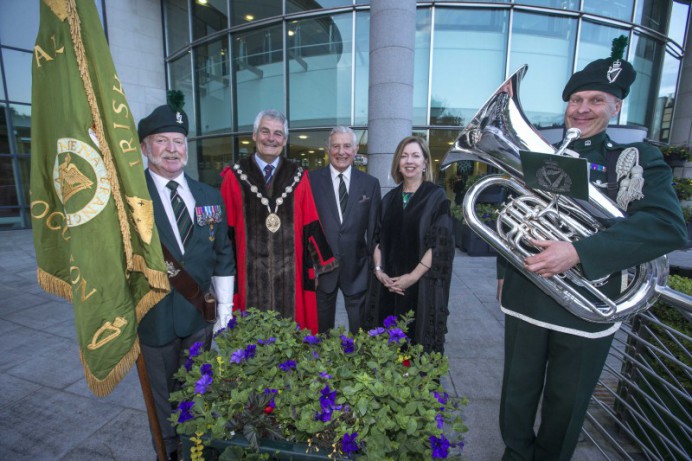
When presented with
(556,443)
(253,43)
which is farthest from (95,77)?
(253,43)

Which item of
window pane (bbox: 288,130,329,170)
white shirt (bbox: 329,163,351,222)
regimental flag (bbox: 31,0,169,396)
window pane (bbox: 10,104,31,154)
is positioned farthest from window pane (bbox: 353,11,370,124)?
window pane (bbox: 10,104,31,154)

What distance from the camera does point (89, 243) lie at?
1474mm

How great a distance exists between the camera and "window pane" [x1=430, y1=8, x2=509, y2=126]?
9188 millimetres

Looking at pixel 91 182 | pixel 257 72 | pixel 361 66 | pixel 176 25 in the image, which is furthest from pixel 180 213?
pixel 176 25

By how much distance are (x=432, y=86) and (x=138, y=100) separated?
10.9 metres

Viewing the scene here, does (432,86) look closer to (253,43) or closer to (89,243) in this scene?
(253,43)

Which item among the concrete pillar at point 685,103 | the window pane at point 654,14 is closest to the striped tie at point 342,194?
the window pane at point 654,14

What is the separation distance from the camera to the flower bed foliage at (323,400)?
1.09 m

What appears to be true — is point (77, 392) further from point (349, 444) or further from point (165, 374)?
point (349, 444)

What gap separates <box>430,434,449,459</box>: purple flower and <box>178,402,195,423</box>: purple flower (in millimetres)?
907

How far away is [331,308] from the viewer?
2986 mm

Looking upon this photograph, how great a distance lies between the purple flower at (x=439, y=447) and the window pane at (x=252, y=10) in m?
11.9

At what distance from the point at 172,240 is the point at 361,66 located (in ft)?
29.9

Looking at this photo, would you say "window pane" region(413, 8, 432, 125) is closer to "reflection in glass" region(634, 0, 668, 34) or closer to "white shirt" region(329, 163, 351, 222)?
"reflection in glass" region(634, 0, 668, 34)
